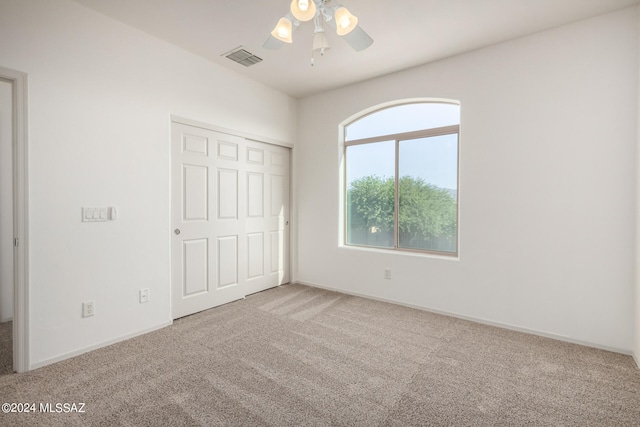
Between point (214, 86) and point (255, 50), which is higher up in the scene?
point (255, 50)

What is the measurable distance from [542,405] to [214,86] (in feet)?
13.2

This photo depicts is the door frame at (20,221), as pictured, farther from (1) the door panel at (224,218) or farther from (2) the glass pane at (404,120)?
(2) the glass pane at (404,120)

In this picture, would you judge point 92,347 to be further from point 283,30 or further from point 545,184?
point 545,184

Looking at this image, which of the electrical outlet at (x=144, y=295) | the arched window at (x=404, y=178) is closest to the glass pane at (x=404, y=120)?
the arched window at (x=404, y=178)

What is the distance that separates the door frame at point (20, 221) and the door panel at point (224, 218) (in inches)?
45.4

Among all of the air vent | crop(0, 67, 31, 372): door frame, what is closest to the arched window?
the air vent

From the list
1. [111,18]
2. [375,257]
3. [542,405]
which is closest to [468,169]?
[375,257]

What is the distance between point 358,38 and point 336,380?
95.3 inches

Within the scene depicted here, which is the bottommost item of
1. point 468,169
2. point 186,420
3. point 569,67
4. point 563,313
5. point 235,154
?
point 186,420

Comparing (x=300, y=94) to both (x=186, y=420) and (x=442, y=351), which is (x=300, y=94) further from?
(x=186, y=420)

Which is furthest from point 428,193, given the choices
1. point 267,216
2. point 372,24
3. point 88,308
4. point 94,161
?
point 88,308

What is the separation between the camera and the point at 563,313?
9.00 ft

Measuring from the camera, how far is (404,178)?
3793mm

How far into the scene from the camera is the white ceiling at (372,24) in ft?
8.00
